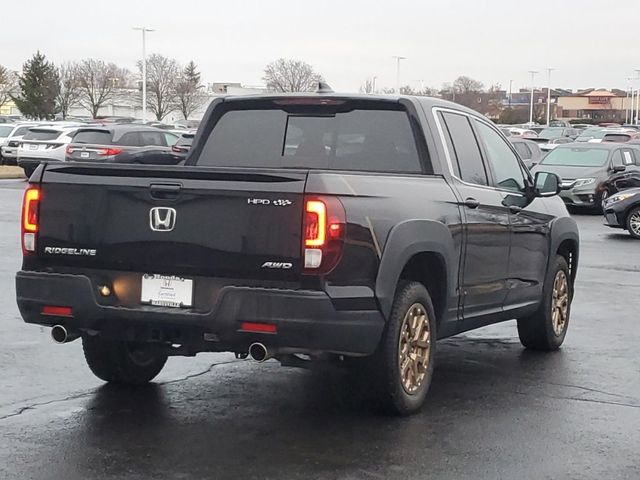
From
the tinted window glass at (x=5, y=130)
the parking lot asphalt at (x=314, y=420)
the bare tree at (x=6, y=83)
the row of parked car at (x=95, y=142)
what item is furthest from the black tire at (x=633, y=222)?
the bare tree at (x=6, y=83)

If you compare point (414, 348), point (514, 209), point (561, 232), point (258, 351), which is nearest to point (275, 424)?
point (258, 351)

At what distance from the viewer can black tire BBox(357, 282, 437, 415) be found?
20.0 ft

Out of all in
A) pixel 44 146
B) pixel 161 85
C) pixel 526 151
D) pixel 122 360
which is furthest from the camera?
pixel 161 85

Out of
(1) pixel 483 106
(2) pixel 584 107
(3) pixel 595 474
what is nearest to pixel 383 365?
(3) pixel 595 474

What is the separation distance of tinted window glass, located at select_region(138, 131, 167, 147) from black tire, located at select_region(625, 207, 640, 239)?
1282 cm

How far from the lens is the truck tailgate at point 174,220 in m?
5.62

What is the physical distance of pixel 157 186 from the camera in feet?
19.2

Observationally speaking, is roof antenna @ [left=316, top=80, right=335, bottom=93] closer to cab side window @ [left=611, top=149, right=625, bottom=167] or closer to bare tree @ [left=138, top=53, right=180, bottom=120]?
cab side window @ [left=611, top=149, right=625, bottom=167]

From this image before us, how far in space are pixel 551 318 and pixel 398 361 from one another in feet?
9.07

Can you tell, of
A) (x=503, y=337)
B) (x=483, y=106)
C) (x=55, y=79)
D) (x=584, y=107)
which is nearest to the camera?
(x=503, y=337)

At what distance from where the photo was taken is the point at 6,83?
104000 mm

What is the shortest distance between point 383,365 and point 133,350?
1808 millimetres

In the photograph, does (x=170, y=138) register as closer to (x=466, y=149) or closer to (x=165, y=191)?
(x=466, y=149)

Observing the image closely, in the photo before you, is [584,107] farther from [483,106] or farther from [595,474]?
[595,474]
